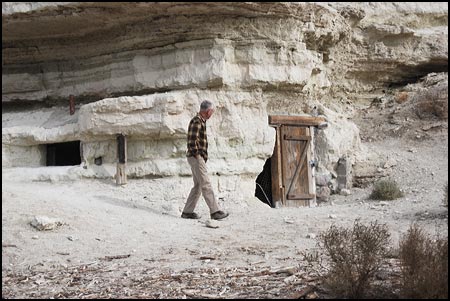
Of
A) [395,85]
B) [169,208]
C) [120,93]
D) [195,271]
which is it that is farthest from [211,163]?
[395,85]

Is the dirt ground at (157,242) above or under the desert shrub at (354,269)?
under

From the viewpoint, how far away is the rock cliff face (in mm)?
10930

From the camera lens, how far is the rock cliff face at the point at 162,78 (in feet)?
35.9

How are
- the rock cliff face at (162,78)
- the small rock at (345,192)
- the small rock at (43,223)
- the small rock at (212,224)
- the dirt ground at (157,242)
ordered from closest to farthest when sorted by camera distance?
the dirt ground at (157,242)
the small rock at (43,223)
the small rock at (212,224)
the rock cliff face at (162,78)
the small rock at (345,192)

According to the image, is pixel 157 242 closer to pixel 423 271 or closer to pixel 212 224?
pixel 212 224

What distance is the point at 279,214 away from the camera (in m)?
8.75

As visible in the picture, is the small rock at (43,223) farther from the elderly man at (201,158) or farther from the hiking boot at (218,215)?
the hiking boot at (218,215)

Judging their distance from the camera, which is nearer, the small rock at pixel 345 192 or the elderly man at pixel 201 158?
the elderly man at pixel 201 158

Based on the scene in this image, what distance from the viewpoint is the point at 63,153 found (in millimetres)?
14055

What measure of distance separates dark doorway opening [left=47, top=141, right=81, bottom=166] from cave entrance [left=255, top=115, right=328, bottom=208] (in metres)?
4.94

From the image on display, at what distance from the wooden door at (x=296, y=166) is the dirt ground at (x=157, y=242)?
1809 millimetres

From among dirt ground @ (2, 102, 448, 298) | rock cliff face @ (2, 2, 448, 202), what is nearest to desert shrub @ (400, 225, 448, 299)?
A: dirt ground @ (2, 102, 448, 298)

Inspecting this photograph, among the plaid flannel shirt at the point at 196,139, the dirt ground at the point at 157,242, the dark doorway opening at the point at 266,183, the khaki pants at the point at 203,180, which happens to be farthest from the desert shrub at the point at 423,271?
the dark doorway opening at the point at 266,183

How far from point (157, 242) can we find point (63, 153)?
8.34 metres
